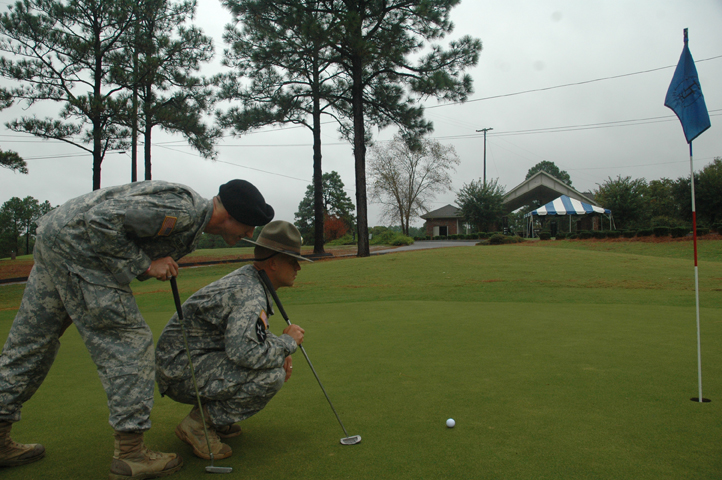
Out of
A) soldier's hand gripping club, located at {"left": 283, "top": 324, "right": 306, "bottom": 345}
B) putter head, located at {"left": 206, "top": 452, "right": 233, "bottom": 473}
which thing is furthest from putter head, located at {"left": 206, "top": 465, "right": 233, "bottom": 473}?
soldier's hand gripping club, located at {"left": 283, "top": 324, "right": 306, "bottom": 345}

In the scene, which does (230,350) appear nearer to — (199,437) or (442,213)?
(199,437)

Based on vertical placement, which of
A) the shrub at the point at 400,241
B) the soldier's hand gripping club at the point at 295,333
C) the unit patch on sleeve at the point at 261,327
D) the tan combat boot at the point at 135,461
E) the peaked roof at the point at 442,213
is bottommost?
the tan combat boot at the point at 135,461

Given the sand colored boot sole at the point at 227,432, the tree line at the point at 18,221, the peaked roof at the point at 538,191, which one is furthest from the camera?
the tree line at the point at 18,221

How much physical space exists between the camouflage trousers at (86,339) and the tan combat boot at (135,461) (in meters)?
0.06

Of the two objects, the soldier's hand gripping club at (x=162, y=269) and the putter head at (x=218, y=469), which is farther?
the soldier's hand gripping club at (x=162, y=269)

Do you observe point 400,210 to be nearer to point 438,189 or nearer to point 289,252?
point 438,189

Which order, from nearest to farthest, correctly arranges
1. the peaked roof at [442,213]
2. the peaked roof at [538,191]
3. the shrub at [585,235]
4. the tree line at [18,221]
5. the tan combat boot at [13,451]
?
the tan combat boot at [13,451] → the shrub at [585,235] → the peaked roof at [538,191] → the peaked roof at [442,213] → the tree line at [18,221]

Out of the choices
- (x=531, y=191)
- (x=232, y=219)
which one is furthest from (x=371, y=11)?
(x=531, y=191)

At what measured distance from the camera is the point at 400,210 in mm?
52031

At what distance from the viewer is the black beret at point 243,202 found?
237cm

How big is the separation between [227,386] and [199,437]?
303 millimetres

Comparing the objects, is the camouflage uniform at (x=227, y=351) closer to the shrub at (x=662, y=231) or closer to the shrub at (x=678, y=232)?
the shrub at (x=678, y=232)

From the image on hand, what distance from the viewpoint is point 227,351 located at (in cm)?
230

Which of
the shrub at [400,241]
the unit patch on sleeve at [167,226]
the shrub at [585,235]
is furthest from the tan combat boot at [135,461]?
the shrub at [400,241]
